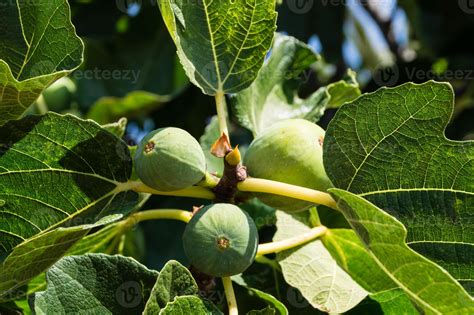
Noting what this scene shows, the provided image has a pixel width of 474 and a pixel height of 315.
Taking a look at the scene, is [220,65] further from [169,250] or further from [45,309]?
[169,250]

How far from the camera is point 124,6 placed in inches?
120

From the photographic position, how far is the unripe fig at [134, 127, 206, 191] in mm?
1226

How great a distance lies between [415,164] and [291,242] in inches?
13.7

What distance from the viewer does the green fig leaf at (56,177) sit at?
1329 mm

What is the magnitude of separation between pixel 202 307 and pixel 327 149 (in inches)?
14.2

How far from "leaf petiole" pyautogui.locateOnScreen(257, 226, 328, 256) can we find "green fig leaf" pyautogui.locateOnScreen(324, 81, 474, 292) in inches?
8.5

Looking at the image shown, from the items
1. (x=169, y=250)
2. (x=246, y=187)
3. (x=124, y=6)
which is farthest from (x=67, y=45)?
(x=124, y=6)

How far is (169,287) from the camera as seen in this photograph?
3.94 feet

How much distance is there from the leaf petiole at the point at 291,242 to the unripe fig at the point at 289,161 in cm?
11

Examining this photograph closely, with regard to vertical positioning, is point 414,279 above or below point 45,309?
above

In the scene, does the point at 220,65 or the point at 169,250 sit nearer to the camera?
the point at 220,65

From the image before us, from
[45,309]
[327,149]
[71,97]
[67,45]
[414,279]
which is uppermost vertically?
[67,45]

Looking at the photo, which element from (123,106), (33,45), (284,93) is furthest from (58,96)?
(33,45)

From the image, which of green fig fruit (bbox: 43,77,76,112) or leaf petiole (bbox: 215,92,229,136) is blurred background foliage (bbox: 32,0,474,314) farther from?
leaf petiole (bbox: 215,92,229,136)
